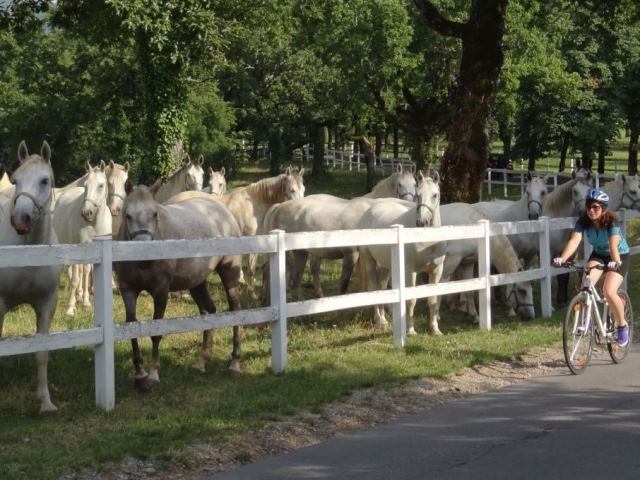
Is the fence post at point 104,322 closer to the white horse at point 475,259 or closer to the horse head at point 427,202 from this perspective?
the horse head at point 427,202

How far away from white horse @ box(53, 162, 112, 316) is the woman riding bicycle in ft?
24.8

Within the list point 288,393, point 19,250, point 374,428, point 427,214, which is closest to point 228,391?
point 288,393

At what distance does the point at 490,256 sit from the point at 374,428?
7.30 m

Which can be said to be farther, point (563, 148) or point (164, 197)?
point (563, 148)

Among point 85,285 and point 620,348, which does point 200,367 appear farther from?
point 85,285

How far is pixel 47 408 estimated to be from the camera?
8852mm

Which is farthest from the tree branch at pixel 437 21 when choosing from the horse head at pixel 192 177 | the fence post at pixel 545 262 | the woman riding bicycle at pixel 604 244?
the woman riding bicycle at pixel 604 244

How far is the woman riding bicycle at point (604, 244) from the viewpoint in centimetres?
1152

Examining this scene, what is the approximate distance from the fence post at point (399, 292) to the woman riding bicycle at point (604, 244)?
210 cm

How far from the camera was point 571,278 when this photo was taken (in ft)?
67.1

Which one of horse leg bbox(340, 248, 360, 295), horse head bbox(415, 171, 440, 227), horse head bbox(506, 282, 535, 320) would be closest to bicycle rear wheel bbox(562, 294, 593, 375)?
horse head bbox(415, 171, 440, 227)

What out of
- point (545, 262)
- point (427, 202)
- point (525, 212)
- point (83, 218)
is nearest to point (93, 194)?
point (83, 218)

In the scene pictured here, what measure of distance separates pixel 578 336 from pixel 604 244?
3.84ft

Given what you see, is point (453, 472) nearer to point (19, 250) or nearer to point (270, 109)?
point (19, 250)
